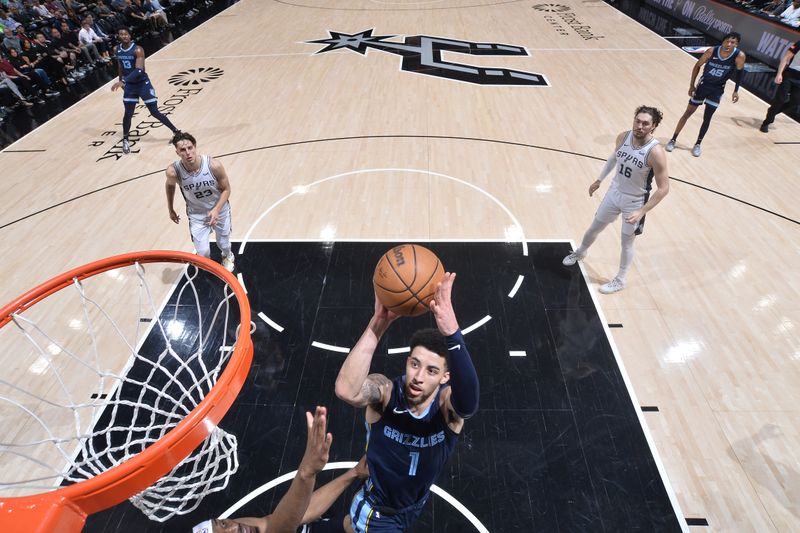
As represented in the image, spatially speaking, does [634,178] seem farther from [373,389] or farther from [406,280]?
[373,389]

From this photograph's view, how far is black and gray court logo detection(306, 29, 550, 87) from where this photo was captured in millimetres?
9727

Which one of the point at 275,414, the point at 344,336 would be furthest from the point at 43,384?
the point at 344,336

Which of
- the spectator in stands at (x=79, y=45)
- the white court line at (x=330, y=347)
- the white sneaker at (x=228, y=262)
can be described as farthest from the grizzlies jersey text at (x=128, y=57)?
the white court line at (x=330, y=347)

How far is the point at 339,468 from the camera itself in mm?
3367

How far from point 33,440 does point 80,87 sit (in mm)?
9404

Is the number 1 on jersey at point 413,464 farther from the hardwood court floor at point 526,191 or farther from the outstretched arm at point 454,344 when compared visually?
the hardwood court floor at point 526,191

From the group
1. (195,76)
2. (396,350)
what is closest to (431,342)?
(396,350)

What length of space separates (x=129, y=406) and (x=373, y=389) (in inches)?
102

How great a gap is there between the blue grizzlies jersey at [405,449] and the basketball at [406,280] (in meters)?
0.44

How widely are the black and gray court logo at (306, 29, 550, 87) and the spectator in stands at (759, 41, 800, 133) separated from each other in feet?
12.2

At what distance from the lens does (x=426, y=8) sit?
575 inches

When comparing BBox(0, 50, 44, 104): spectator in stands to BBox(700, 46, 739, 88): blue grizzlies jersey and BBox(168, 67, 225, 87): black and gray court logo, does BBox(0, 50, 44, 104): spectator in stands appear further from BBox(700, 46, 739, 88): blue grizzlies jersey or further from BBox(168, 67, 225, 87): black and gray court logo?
BBox(700, 46, 739, 88): blue grizzlies jersey

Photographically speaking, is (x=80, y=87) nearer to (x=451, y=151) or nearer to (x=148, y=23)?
(x=148, y=23)

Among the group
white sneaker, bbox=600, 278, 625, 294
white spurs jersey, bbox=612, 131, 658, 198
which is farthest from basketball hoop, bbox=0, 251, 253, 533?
white sneaker, bbox=600, 278, 625, 294
